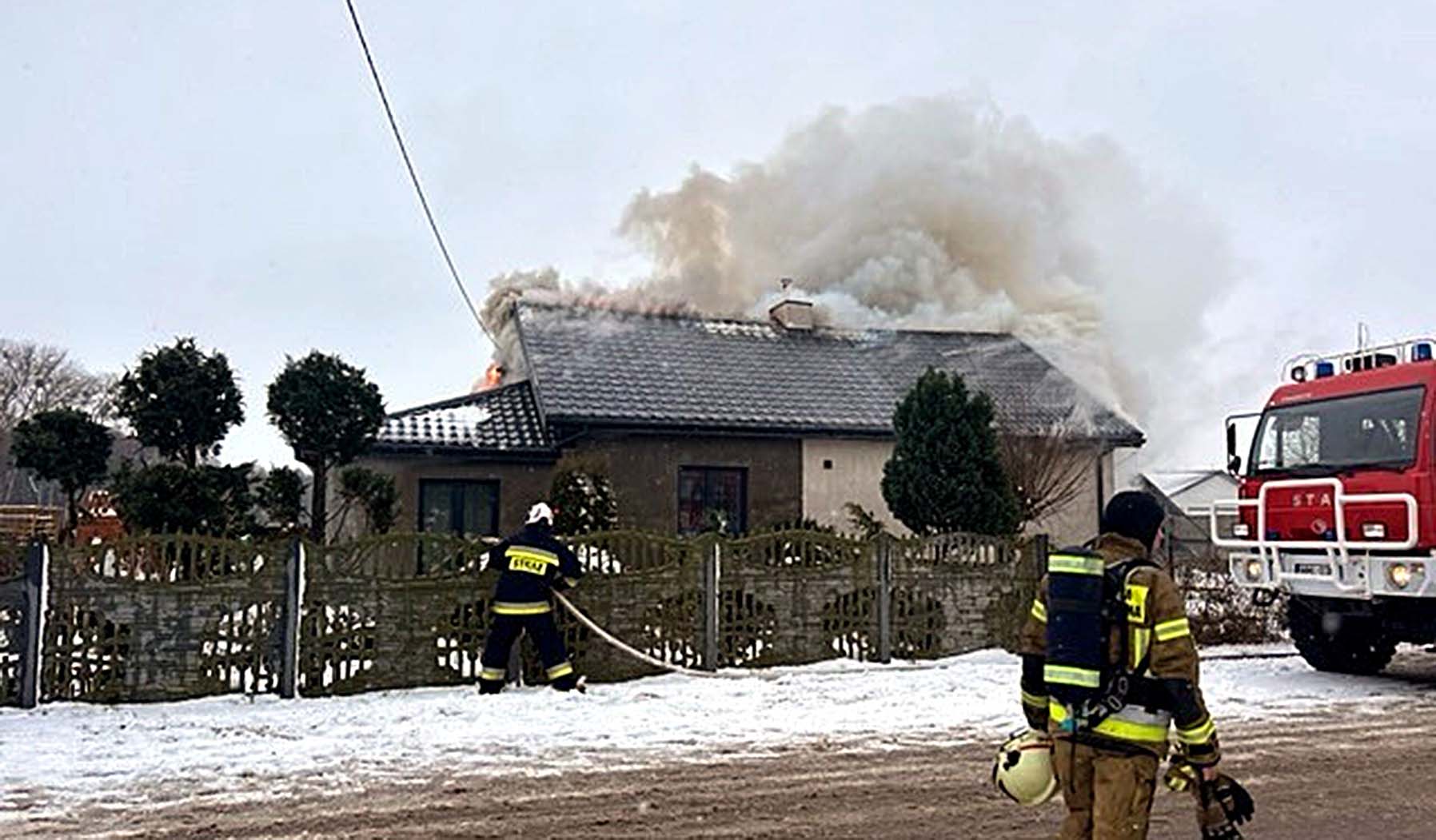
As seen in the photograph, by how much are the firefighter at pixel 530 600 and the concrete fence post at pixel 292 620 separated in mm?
1533

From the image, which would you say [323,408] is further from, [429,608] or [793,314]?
[793,314]

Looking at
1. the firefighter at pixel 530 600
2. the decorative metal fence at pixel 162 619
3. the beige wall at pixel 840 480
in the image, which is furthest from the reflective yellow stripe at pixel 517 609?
the beige wall at pixel 840 480

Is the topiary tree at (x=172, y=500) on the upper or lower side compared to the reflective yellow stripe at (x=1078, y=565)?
upper

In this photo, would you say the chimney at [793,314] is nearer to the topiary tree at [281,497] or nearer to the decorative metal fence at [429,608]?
the topiary tree at [281,497]

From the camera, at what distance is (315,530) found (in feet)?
51.8

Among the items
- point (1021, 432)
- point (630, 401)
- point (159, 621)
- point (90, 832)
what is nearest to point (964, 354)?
point (1021, 432)

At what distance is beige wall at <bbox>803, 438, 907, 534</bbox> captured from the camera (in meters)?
20.7

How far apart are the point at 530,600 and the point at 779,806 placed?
4.45m

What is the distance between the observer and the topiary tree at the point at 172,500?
40.6 feet

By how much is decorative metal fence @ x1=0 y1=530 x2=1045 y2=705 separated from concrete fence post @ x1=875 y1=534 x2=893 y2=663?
2cm

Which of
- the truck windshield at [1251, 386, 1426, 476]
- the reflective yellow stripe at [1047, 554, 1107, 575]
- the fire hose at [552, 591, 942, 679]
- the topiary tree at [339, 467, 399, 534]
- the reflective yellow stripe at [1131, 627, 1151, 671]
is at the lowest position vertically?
the fire hose at [552, 591, 942, 679]

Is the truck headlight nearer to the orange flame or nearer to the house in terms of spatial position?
the house

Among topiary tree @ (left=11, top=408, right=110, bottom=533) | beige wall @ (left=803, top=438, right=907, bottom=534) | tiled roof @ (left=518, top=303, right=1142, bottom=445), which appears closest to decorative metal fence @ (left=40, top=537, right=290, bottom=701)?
topiary tree @ (left=11, top=408, right=110, bottom=533)

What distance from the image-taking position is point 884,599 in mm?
12547
